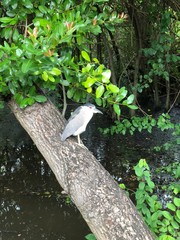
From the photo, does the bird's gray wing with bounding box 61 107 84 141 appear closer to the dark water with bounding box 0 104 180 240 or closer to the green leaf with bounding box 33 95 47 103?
the green leaf with bounding box 33 95 47 103

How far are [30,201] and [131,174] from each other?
162cm

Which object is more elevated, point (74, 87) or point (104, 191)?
point (74, 87)

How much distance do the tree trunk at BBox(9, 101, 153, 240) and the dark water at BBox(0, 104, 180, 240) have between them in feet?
5.86

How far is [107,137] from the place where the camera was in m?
6.97

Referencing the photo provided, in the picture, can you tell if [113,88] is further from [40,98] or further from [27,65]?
[40,98]

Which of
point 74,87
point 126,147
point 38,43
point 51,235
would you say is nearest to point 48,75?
point 38,43

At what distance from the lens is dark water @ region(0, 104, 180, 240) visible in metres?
3.93

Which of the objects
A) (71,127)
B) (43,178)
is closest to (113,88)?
(71,127)

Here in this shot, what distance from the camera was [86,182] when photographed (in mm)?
2146

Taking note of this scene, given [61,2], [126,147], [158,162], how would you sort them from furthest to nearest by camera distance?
1. [126,147]
2. [158,162]
3. [61,2]

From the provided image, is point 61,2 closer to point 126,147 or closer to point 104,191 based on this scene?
point 104,191

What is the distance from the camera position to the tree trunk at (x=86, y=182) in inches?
78.3

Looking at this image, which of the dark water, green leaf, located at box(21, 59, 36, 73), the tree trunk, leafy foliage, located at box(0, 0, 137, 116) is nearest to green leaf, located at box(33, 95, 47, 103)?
leafy foliage, located at box(0, 0, 137, 116)

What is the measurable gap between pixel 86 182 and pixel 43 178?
3156 mm
